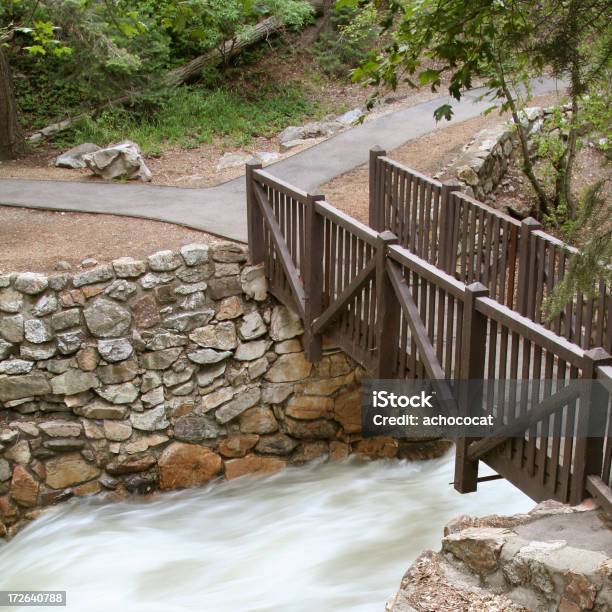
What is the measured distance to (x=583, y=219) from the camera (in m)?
5.02

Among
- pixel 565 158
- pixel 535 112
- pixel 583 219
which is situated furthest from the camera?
pixel 535 112

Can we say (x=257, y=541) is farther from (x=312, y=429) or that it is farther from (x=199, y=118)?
(x=199, y=118)

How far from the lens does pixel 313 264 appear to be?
7695 mm

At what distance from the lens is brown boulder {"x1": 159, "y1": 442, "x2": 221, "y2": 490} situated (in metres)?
9.00

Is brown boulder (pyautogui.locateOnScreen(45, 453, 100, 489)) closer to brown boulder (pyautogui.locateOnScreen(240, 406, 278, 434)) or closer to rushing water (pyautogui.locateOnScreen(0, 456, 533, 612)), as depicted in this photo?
rushing water (pyautogui.locateOnScreen(0, 456, 533, 612))

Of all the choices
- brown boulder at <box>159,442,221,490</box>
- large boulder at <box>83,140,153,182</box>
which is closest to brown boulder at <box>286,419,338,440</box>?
brown boulder at <box>159,442,221,490</box>

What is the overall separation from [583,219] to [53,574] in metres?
5.41

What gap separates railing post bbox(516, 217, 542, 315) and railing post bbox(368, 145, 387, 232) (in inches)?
82.4

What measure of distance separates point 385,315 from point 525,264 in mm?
1263

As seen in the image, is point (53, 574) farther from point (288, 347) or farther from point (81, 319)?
point (288, 347)

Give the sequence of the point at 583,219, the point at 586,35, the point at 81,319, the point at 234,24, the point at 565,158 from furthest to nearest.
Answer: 1. the point at 234,24
2. the point at 565,158
3. the point at 81,319
4. the point at 586,35
5. the point at 583,219

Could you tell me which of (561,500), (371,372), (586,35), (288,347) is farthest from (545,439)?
(288,347)

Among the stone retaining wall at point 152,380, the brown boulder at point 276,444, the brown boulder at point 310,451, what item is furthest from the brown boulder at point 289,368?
the brown boulder at point 310,451

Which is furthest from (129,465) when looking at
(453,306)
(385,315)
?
(453,306)
